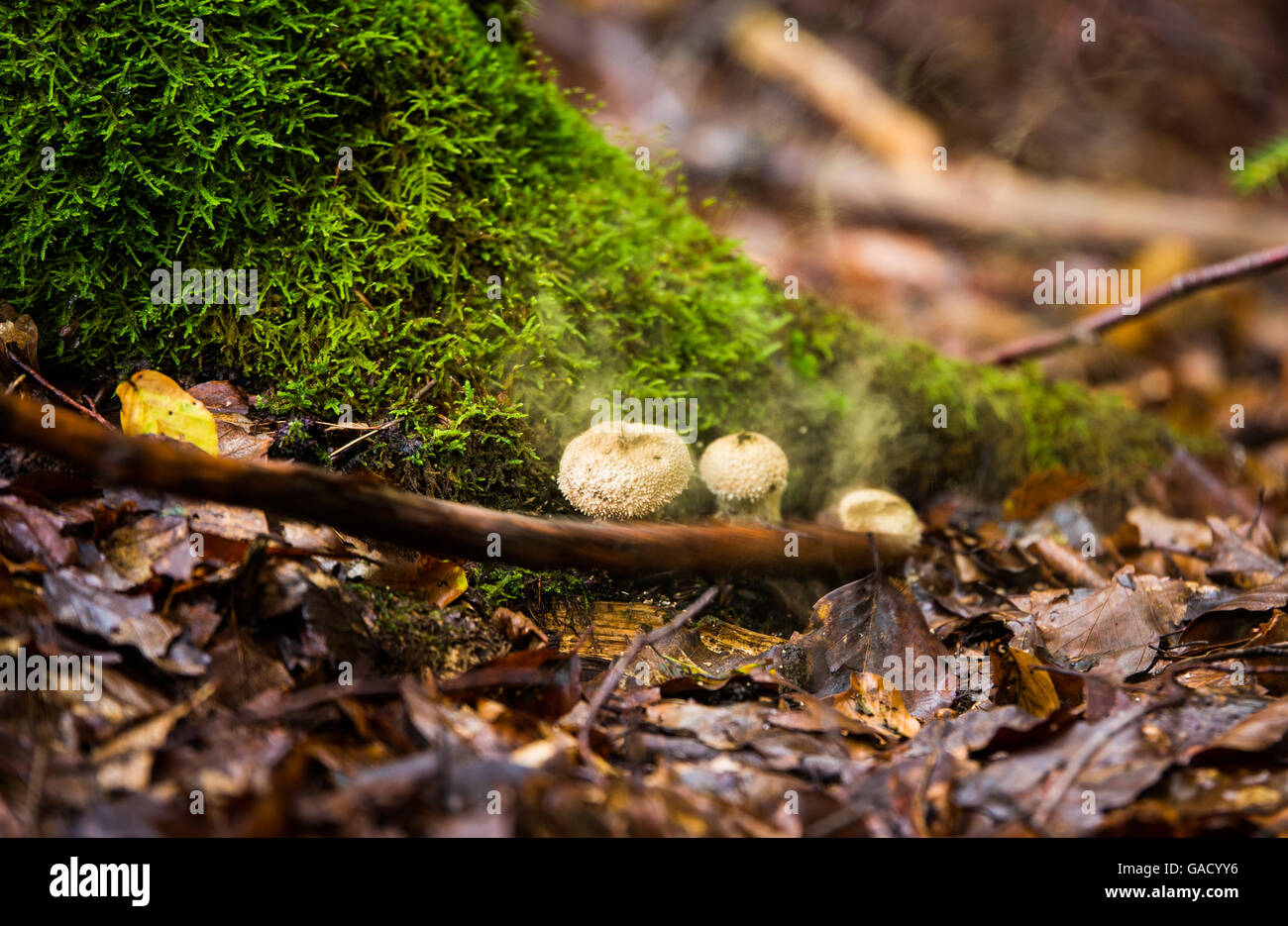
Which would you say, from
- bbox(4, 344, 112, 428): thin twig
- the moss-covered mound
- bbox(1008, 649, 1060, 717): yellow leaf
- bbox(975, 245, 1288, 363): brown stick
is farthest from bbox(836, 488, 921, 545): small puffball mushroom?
bbox(4, 344, 112, 428): thin twig

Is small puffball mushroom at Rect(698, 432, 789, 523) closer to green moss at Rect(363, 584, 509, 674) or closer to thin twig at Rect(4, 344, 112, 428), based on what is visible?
green moss at Rect(363, 584, 509, 674)

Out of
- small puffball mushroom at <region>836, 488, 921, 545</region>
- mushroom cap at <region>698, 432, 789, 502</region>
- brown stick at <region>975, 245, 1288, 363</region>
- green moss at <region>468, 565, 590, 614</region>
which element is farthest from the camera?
brown stick at <region>975, 245, 1288, 363</region>

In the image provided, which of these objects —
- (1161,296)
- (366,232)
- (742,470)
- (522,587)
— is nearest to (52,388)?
(366,232)

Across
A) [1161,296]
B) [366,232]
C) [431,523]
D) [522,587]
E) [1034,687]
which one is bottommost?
[1034,687]

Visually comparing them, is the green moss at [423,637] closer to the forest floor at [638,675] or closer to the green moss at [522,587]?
the forest floor at [638,675]

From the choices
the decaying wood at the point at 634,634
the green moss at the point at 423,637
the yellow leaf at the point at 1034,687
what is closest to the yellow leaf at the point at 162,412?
the green moss at the point at 423,637

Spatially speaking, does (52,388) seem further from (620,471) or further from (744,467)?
(744,467)
